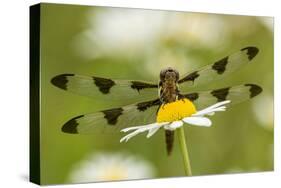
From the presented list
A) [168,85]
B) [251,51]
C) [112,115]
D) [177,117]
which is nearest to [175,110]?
[177,117]

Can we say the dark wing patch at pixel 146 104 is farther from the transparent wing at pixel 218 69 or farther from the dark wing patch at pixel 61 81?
the dark wing patch at pixel 61 81

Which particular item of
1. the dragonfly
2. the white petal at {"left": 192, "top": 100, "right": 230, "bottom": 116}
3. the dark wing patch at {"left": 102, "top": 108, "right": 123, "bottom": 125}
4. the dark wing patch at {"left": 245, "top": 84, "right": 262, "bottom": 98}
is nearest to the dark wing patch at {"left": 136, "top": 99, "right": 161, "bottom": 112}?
the dragonfly

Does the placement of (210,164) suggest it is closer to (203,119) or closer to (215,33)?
(203,119)

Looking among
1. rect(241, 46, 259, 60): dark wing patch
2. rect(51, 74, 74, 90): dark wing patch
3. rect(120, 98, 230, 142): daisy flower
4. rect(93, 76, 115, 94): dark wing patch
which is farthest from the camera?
rect(241, 46, 259, 60): dark wing patch

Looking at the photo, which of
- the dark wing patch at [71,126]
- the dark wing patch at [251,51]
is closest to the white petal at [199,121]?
the dark wing patch at [251,51]

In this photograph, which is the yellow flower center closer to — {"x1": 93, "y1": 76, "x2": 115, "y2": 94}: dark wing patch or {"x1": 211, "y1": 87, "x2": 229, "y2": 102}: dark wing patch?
{"x1": 211, "y1": 87, "x2": 229, "y2": 102}: dark wing patch

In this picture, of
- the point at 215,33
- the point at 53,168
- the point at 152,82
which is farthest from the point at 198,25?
the point at 53,168

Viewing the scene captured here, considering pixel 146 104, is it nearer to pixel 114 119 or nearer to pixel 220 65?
pixel 114 119

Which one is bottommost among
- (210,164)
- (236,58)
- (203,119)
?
(210,164)
